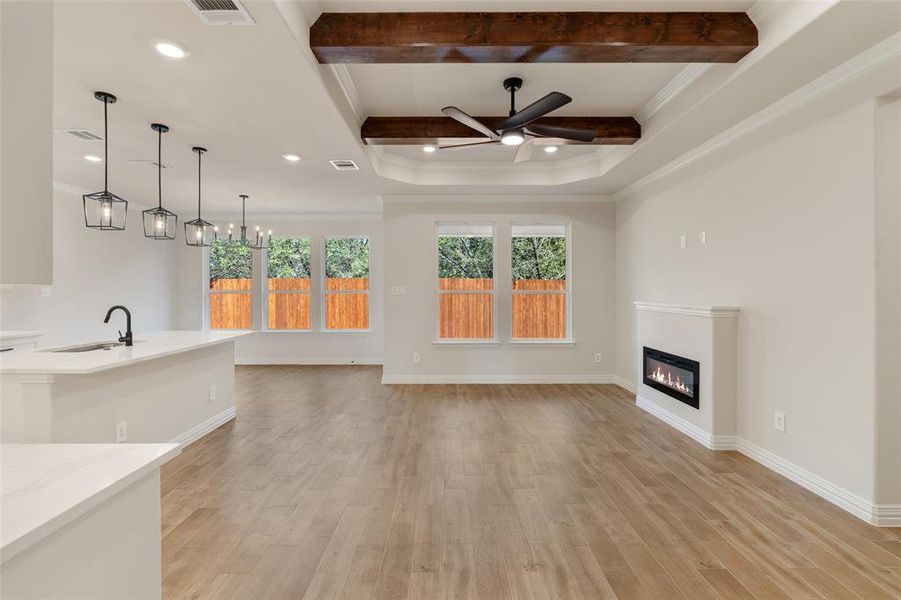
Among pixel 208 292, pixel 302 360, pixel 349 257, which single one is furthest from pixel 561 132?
pixel 208 292

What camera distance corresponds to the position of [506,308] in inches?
243

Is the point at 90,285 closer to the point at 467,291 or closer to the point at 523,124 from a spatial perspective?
the point at 467,291

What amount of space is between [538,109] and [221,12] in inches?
75.2

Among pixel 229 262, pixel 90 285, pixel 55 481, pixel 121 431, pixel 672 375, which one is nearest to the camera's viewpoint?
pixel 55 481

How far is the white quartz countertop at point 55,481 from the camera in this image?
77cm

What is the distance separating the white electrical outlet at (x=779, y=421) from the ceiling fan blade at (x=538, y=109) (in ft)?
9.16

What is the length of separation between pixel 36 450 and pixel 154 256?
7.43m

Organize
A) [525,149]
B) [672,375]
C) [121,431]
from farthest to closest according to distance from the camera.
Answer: [672,375], [525,149], [121,431]

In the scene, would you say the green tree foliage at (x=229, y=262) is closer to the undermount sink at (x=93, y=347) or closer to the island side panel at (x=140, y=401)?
the island side panel at (x=140, y=401)

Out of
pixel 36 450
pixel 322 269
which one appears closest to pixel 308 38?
pixel 36 450

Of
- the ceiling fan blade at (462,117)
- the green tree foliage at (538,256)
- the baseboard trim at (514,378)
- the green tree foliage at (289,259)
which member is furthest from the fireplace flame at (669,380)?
the green tree foliage at (289,259)

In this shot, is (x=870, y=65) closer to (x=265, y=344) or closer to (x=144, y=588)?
(x=144, y=588)

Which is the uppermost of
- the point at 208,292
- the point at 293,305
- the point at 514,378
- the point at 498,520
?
the point at 208,292

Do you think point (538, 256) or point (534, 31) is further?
point (538, 256)
